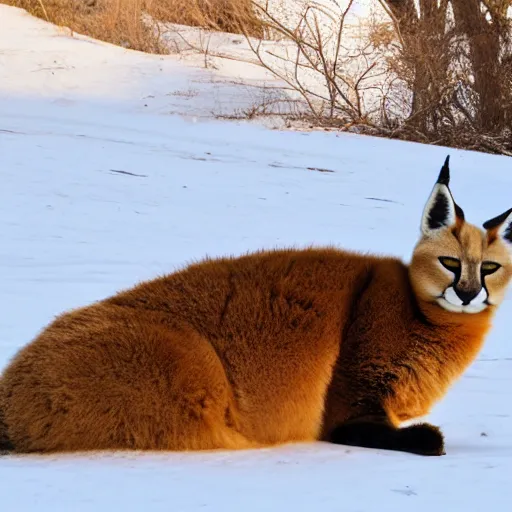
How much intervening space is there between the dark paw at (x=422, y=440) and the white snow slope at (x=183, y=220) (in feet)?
0.27

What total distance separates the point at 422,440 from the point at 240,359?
2.87ft

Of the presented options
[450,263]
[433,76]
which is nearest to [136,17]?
[433,76]

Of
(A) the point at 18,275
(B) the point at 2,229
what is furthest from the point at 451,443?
(B) the point at 2,229

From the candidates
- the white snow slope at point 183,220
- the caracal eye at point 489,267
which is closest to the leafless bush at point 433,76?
the white snow slope at point 183,220

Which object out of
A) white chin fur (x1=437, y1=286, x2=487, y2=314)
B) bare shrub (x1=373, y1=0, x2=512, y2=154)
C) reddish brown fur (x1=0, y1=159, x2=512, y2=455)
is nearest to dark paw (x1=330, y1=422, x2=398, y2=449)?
reddish brown fur (x1=0, y1=159, x2=512, y2=455)

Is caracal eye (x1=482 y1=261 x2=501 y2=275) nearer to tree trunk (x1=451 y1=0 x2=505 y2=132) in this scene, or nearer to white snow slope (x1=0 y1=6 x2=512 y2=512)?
white snow slope (x1=0 y1=6 x2=512 y2=512)

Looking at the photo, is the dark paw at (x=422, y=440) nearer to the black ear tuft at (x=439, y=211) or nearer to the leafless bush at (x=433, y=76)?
the black ear tuft at (x=439, y=211)

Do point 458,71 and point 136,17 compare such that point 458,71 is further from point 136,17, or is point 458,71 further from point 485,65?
point 136,17

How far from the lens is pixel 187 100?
1647 cm

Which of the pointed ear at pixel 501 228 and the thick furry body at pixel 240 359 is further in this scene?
the pointed ear at pixel 501 228

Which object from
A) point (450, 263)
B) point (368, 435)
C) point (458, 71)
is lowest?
point (368, 435)

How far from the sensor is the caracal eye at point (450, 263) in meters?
4.17

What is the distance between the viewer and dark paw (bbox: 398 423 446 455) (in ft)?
12.7

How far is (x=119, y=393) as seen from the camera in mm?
3604
